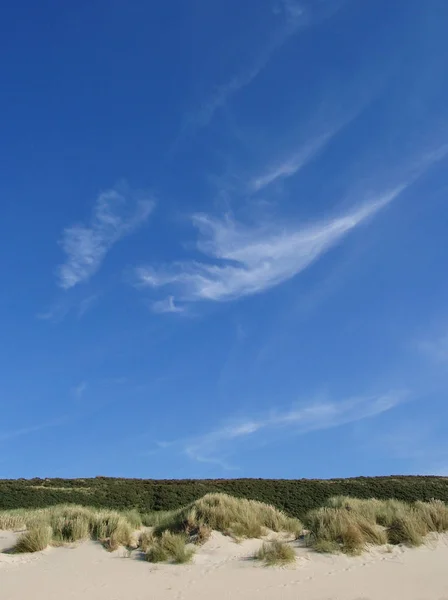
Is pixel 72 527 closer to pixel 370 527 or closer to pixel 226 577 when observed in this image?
pixel 226 577

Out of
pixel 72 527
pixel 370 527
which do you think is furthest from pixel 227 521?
pixel 72 527

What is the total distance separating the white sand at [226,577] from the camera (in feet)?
28.9

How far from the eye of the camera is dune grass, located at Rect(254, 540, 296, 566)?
10.0 metres

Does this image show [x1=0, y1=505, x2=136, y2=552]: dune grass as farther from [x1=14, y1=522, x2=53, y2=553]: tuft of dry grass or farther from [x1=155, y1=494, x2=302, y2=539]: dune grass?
[x1=155, y1=494, x2=302, y2=539]: dune grass

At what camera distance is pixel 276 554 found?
10.2m

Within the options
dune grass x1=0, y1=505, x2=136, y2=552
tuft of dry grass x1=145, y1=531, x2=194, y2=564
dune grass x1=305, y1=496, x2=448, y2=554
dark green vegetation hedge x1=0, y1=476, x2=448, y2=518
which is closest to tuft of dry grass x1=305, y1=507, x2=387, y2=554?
dune grass x1=305, y1=496, x2=448, y2=554

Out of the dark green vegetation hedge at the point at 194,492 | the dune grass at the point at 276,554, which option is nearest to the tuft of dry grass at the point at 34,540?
the dune grass at the point at 276,554

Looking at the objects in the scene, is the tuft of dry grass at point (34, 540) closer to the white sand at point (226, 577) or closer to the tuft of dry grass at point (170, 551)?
the white sand at point (226, 577)

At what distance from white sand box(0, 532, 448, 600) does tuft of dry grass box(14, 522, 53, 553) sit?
0.98 ft

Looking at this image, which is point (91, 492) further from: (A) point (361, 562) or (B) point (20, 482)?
(A) point (361, 562)

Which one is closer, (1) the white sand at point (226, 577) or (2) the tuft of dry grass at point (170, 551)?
(1) the white sand at point (226, 577)

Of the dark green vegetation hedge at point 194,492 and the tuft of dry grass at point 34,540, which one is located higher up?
the dark green vegetation hedge at point 194,492

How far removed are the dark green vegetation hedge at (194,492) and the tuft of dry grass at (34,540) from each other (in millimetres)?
19811

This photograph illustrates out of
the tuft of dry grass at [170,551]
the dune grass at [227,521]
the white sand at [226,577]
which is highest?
the dune grass at [227,521]
